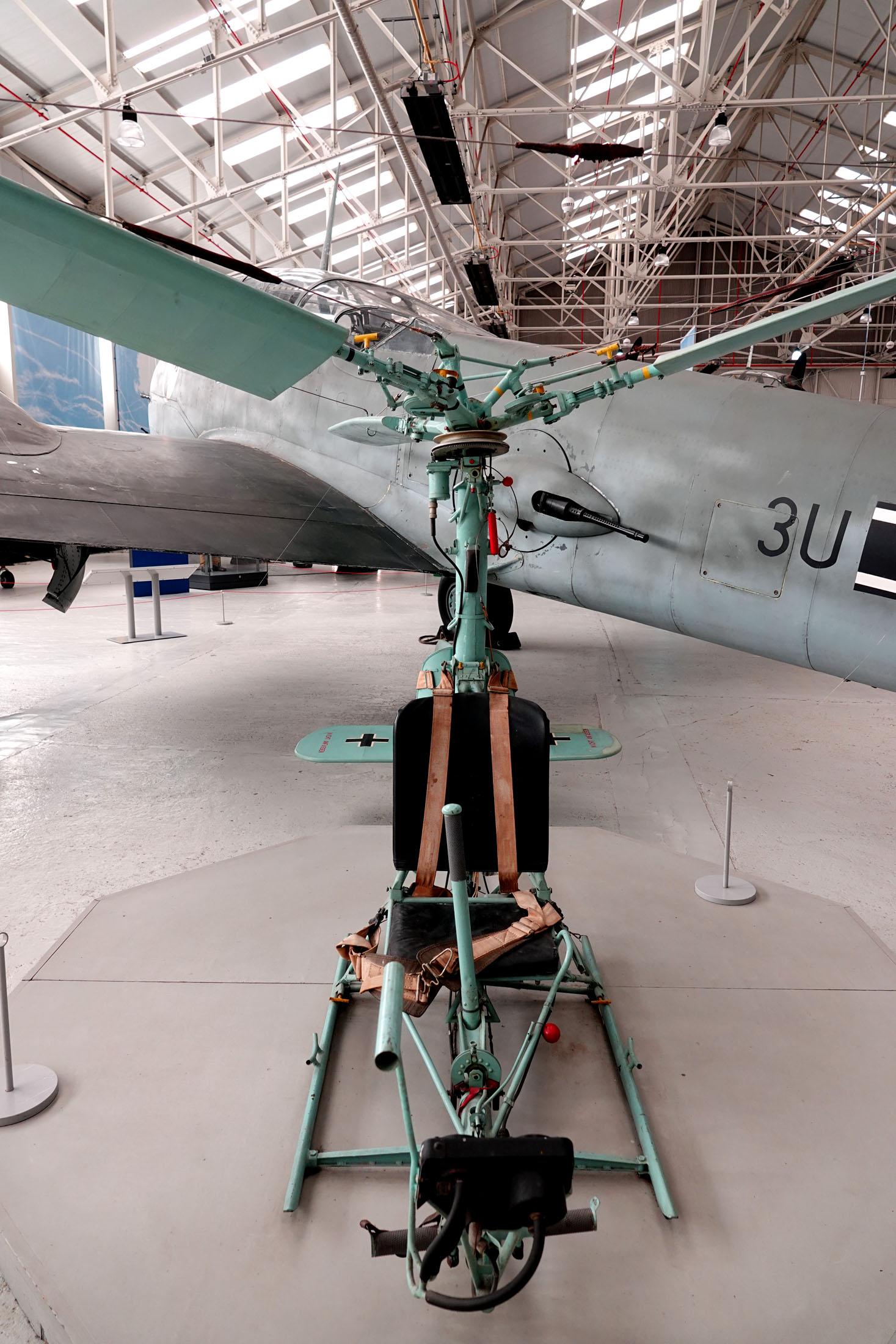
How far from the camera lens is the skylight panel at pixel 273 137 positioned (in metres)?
14.9

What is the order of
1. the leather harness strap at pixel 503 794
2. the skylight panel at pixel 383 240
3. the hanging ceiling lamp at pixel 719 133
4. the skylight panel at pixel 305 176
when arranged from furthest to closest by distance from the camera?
the skylight panel at pixel 383 240
the skylight panel at pixel 305 176
the hanging ceiling lamp at pixel 719 133
the leather harness strap at pixel 503 794

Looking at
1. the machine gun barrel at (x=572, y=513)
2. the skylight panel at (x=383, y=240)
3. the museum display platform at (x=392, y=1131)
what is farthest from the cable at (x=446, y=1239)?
the skylight panel at (x=383, y=240)

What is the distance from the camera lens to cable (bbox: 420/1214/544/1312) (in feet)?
4.24

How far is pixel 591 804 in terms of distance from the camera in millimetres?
4637

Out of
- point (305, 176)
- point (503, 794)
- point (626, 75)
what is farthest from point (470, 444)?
point (626, 75)

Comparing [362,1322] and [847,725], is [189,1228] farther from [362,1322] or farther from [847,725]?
[847,725]

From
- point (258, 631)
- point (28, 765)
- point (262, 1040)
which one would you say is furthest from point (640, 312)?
point (262, 1040)

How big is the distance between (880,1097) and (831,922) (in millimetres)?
1002

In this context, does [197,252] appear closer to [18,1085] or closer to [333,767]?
[333,767]

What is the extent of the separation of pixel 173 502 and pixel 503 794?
3.60 m

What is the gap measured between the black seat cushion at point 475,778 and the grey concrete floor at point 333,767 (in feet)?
4.89

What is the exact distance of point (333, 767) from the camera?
17.3 feet

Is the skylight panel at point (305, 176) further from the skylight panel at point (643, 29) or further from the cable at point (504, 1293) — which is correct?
the cable at point (504, 1293)

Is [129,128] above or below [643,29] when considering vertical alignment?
below
